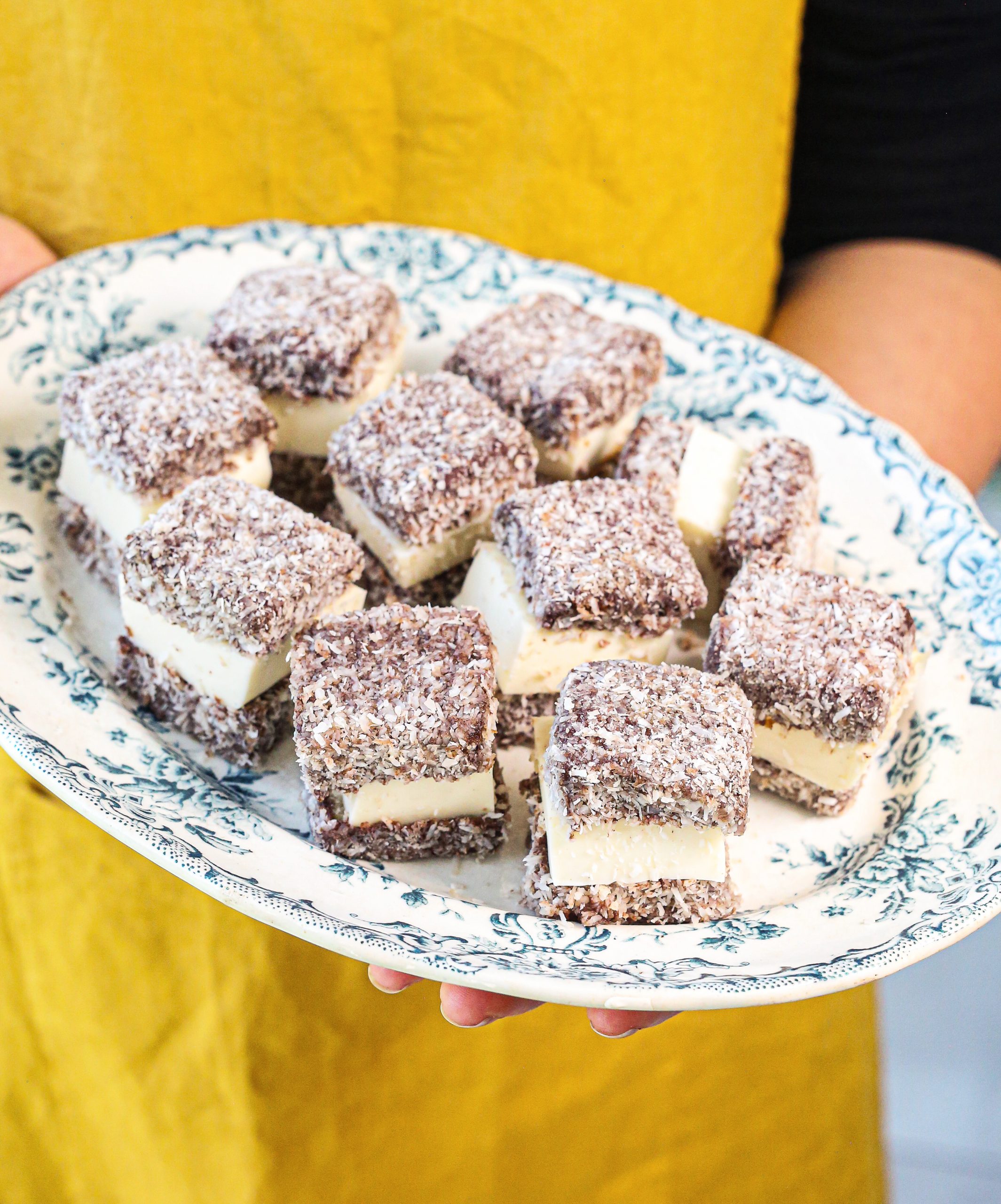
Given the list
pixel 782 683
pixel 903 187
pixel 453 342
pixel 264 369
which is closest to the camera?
pixel 782 683

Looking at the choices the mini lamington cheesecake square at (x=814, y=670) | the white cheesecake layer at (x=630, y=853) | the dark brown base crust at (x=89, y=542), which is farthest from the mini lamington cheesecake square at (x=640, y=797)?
the dark brown base crust at (x=89, y=542)

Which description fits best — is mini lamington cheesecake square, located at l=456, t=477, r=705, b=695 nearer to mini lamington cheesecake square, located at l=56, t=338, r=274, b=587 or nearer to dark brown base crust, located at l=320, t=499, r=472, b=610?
dark brown base crust, located at l=320, t=499, r=472, b=610

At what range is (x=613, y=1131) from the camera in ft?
6.25

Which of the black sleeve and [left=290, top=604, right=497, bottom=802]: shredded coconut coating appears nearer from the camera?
[left=290, top=604, right=497, bottom=802]: shredded coconut coating

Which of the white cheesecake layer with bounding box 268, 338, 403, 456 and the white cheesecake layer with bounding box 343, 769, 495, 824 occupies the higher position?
the white cheesecake layer with bounding box 268, 338, 403, 456

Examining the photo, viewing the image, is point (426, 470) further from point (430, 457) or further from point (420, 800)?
point (420, 800)

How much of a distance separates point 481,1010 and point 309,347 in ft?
3.38

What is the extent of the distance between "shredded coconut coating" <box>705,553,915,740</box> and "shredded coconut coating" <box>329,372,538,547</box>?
389 millimetres

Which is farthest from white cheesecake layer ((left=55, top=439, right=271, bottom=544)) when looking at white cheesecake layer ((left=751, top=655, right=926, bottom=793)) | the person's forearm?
the person's forearm

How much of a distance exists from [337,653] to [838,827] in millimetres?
769

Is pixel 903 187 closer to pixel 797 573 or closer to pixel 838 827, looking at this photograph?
pixel 797 573

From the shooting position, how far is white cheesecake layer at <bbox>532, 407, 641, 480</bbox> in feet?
5.97

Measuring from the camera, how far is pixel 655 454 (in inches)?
73.0

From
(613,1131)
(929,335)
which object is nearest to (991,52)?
(929,335)
